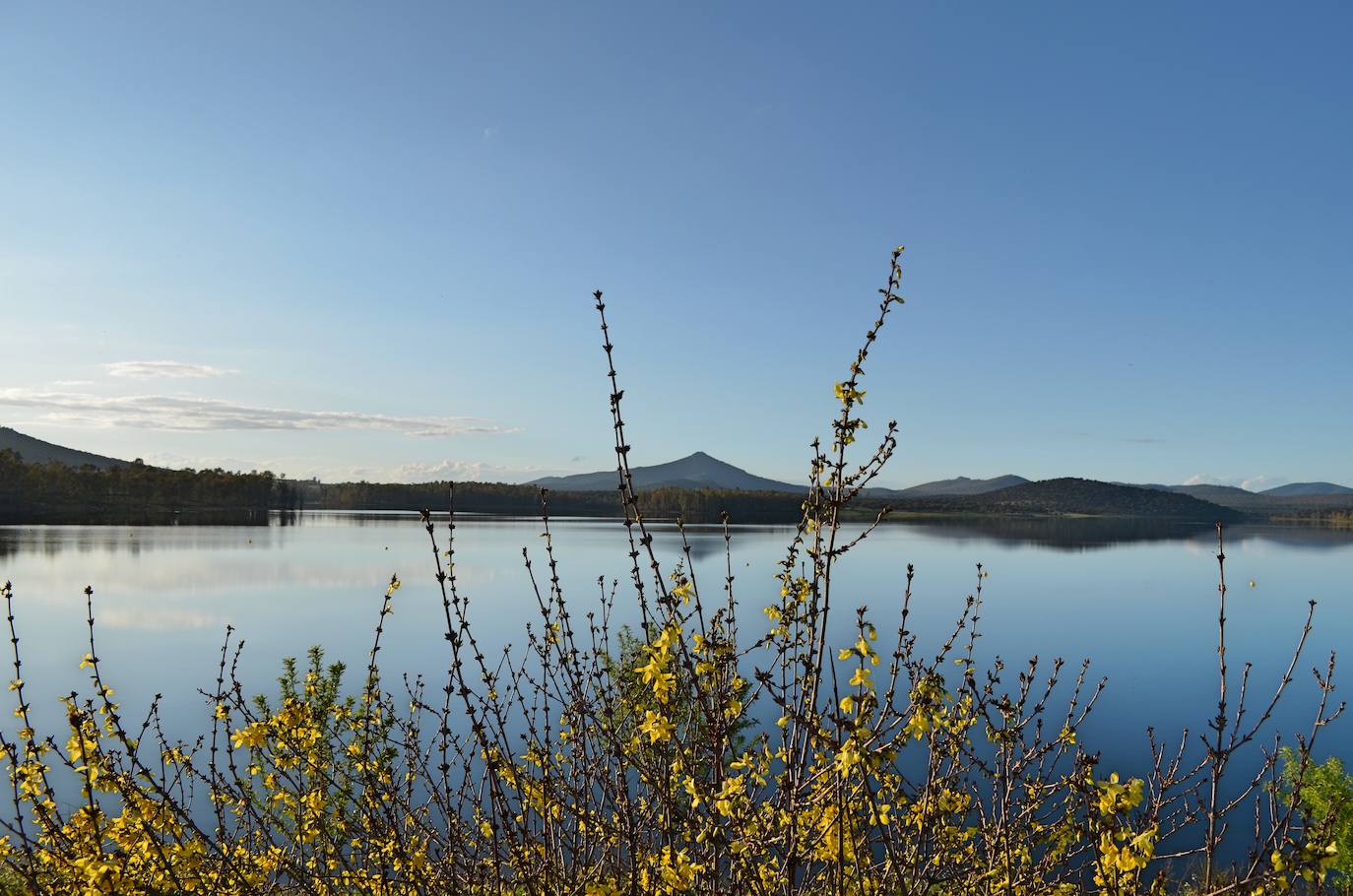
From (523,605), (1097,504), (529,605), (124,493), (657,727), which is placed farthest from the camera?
(1097,504)

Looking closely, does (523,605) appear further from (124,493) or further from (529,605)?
(124,493)

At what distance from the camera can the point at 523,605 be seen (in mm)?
30078

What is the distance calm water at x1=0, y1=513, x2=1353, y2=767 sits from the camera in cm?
1911

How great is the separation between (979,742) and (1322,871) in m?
12.9

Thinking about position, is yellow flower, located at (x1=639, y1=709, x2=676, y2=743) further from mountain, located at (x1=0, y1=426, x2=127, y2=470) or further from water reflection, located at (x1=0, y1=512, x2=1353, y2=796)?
mountain, located at (x1=0, y1=426, x2=127, y2=470)

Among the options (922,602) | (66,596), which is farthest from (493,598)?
(922,602)

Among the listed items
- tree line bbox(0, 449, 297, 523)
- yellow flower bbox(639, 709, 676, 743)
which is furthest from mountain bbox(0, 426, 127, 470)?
yellow flower bbox(639, 709, 676, 743)

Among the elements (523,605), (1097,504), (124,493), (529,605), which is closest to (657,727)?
(523,605)

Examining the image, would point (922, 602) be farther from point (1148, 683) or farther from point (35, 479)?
point (35, 479)

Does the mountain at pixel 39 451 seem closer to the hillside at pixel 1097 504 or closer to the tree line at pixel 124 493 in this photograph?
the tree line at pixel 124 493

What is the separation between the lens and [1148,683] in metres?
20.4

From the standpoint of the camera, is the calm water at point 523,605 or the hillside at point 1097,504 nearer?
the calm water at point 523,605

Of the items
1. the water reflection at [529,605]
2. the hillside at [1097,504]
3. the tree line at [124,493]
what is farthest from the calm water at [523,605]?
the hillside at [1097,504]

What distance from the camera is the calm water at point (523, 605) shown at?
19.1m
